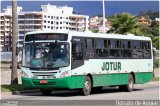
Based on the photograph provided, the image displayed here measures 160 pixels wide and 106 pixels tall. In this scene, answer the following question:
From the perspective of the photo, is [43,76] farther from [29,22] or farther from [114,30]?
[29,22]

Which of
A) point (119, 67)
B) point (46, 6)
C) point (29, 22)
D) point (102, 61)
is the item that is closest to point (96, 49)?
point (102, 61)

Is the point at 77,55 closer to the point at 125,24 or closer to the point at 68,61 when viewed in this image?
the point at 68,61

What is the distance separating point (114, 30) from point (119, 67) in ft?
102

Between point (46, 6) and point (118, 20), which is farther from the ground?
point (46, 6)

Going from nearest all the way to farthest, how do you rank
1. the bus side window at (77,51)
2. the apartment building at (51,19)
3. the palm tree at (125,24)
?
1. the bus side window at (77,51)
2. the palm tree at (125,24)
3. the apartment building at (51,19)

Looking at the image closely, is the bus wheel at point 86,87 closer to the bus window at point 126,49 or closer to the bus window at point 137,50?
the bus window at point 126,49

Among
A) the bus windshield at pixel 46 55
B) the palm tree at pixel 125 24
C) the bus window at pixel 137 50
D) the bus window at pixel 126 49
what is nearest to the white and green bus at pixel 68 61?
the bus windshield at pixel 46 55

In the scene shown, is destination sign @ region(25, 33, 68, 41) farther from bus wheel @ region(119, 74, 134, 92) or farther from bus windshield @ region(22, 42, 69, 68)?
bus wheel @ region(119, 74, 134, 92)

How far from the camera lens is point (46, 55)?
76.6 ft

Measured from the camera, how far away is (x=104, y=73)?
26.1 m

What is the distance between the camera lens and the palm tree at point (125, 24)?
57.5 metres

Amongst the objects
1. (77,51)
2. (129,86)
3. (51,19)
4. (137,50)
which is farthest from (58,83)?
(51,19)

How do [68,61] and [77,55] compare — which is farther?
[77,55]

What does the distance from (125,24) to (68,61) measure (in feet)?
115
